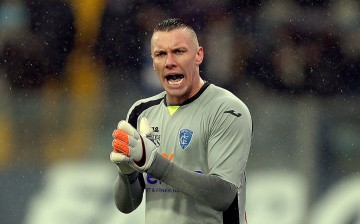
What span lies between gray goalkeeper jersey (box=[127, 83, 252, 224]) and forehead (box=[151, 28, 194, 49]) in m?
0.23

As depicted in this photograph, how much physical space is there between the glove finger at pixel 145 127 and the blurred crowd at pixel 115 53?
3.15 m

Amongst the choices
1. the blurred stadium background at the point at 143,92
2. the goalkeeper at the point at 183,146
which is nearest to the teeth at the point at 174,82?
the goalkeeper at the point at 183,146

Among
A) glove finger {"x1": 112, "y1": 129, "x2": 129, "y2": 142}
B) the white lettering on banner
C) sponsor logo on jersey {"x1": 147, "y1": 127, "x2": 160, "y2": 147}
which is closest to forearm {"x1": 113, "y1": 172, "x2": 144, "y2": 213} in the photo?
sponsor logo on jersey {"x1": 147, "y1": 127, "x2": 160, "y2": 147}

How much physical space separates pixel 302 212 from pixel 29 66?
8.03 ft

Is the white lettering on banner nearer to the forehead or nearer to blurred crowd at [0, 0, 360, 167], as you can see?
blurred crowd at [0, 0, 360, 167]

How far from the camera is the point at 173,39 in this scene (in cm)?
305

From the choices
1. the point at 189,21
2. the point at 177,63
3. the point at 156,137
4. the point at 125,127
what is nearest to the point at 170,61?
the point at 177,63

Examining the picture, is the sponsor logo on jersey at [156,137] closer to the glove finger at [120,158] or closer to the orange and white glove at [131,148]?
the orange and white glove at [131,148]

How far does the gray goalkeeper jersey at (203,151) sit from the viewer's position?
291 centimetres

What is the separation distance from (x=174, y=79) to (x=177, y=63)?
69mm

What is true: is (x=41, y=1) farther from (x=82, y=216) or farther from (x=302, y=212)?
(x=302, y=212)

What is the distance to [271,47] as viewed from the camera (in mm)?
6191

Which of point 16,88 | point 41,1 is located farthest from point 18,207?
point 41,1

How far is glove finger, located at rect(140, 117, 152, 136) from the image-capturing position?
9.49 feet
